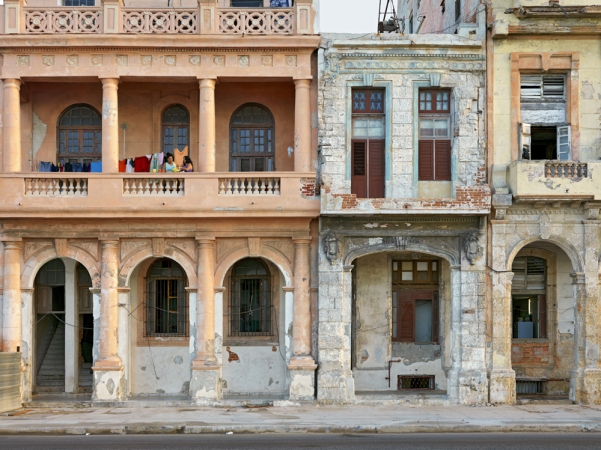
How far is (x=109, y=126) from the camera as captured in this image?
75.5 feet

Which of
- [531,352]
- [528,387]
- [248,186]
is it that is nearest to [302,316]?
[248,186]

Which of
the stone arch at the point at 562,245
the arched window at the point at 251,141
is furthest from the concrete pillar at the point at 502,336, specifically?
the arched window at the point at 251,141

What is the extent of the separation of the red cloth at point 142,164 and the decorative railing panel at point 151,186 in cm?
89

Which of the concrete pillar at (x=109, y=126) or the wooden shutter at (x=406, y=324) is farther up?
the concrete pillar at (x=109, y=126)

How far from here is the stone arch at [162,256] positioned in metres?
23.4

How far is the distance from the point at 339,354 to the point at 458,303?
10.8 feet

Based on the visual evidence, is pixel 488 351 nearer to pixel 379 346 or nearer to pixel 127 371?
pixel 379 346

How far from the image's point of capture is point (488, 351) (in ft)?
76.1

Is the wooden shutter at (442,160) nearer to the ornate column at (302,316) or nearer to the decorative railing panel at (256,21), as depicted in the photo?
the ornate column at (302,316)

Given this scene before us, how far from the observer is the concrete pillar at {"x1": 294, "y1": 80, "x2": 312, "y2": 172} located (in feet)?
75.9

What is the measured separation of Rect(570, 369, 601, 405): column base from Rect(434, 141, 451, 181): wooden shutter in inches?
236

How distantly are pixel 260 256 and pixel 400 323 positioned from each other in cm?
442

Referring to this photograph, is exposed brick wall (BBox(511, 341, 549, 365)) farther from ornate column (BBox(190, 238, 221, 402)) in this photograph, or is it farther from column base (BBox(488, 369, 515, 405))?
ornate column (BBox(190, 238, 221, 402))

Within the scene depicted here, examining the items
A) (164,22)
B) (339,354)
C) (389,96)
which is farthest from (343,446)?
(164,22)
